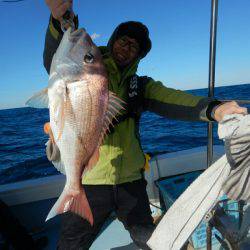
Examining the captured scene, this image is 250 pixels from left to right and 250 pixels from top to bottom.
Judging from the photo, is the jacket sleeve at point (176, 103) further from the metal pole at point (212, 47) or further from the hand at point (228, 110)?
the metal pole at point (212, 47)

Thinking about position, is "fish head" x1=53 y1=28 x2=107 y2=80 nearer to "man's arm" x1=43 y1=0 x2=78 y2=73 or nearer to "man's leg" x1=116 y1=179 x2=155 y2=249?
"man's arm" x1=43 y1=0 x2=78 y2=73

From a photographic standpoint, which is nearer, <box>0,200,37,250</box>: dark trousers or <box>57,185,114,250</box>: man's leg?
<box>57,185,114,250</box>: man's leg

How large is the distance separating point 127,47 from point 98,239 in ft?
8.40

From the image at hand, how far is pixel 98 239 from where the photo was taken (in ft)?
13.3

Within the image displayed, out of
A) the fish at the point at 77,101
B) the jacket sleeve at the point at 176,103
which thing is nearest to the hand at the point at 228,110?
the jacket sleeve at the point at 176,103

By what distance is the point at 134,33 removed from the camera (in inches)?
114

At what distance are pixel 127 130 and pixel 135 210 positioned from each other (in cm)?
76

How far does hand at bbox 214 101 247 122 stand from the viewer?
6.44ft

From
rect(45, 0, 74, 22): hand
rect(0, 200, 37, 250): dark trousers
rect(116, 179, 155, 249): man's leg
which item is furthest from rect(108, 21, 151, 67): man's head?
rect(0, 200, 37, 250): dark trousers

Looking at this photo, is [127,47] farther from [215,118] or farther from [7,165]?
[7,165]

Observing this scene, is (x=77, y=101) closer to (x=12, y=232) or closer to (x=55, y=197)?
(x=12, y=232)

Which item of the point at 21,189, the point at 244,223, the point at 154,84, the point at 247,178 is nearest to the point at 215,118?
the point at 247,178

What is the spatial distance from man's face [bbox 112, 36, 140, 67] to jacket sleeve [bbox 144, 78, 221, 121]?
0.29 metres

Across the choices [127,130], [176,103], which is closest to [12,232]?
[127,130]
